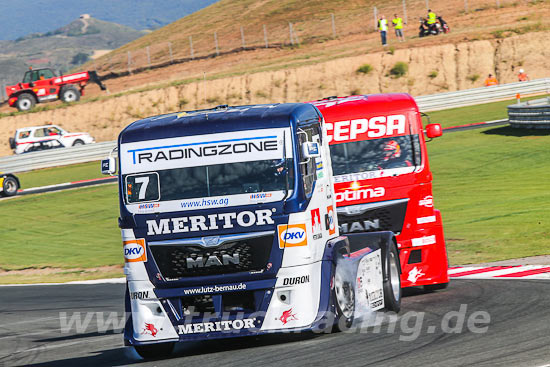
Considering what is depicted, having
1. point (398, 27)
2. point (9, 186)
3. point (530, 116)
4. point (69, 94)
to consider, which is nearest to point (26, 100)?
point (69, 94)

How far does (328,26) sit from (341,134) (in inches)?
2361

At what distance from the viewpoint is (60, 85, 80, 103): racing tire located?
183 feet

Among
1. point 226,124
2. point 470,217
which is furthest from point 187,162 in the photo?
point 470,217

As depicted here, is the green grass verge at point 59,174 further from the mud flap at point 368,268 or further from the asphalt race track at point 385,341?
the mud flap at point 368,268

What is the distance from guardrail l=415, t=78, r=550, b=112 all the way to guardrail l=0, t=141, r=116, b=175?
1528cm

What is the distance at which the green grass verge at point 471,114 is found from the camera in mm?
36750

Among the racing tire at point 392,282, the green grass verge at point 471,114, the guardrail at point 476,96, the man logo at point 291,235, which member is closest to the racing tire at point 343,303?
the man logo at point 291,235

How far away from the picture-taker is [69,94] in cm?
5606

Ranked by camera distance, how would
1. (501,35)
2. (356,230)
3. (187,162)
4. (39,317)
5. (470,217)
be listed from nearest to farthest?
(187,162) < (356,230) < (39,317) < (470,217) < (501,35)

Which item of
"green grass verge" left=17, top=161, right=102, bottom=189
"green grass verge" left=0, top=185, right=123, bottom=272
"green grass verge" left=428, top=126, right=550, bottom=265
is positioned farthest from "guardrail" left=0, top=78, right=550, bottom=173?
"green grass verge" left=0, top=185, right=123, bottom=272

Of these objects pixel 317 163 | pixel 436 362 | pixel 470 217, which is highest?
pixel 317 163

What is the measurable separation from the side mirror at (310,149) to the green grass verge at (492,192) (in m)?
6.85

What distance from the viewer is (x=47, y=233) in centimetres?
2312

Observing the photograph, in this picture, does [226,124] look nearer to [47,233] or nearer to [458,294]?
[458,294]
